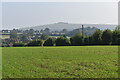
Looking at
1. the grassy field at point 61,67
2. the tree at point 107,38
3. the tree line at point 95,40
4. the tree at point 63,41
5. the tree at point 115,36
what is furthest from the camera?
the tree at point 63,41

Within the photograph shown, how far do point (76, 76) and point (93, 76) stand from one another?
2.89ft

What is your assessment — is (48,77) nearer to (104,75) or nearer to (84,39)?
(104,75)

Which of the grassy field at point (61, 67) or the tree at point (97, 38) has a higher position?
the tree at point (97, 38)

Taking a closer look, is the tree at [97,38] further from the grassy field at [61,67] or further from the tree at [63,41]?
the grassy field at [61,67]

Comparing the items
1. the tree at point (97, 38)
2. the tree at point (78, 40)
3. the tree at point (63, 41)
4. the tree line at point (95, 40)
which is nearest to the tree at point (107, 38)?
the tree line at point (95, 40)

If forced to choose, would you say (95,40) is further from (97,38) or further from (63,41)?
(63,41)

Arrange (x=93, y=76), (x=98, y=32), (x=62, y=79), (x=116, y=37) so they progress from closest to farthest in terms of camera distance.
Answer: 1. (x=62, y=79)
2. (x=93, y=76)
3. (x=116, y=37)
4. (x=98, y=32)

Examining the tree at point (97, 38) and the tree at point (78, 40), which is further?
the tree at point (78, 40)

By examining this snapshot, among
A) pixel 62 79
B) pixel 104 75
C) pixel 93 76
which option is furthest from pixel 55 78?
pixel 104 75

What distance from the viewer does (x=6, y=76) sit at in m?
10.9

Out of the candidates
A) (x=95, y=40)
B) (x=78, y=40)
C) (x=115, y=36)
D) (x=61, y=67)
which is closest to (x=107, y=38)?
(x=115, y=36)

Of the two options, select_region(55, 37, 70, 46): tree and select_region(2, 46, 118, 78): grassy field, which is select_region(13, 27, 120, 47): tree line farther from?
select_region(2, 46, 118, 78): grassy field

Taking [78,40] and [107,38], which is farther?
[78,40]

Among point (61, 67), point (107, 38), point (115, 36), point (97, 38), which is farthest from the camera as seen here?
point (97, 38)
